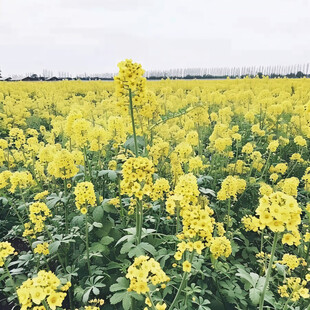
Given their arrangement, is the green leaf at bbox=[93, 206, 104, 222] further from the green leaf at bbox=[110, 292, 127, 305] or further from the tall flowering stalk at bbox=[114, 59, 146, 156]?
the tall flowering stalk at bbox=[114, 59, 146, 156]

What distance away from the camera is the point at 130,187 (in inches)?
88.8

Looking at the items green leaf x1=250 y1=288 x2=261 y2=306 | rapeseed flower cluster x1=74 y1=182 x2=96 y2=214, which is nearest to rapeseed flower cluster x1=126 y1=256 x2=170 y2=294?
green leaf x1=250 y1=288 x2=261 y2=306

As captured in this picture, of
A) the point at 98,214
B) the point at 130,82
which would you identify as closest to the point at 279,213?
the point at 130,82

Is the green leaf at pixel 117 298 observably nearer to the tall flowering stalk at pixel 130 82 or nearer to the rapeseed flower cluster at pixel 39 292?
the rapeseed flower cluster at pixel 39 292

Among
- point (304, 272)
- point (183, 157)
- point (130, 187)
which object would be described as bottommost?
point (304, 272)

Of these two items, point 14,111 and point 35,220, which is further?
point 14,111

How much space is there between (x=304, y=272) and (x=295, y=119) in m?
4.69

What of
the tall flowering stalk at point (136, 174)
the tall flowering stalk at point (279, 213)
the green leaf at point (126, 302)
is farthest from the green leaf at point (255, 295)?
the tall flowering stalk at point (136, 174)

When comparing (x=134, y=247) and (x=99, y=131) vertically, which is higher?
(x=99, y=131)

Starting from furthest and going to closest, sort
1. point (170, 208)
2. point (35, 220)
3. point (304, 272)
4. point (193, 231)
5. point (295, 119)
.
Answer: point (295, 119)
point (304, 272)
point (35, 220)
point (170, 208)
point (193, 231)

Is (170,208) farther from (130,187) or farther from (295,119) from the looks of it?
(295,119)

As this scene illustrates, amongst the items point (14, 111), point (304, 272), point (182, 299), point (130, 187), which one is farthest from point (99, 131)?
point (14, 111)

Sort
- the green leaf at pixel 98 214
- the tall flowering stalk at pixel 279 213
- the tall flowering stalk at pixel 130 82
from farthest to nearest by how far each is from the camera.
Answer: the green leaf at pixel 98 214 < the tall flowering stalk at pixel 130 82 < the tall flowering stalk at pixel 279 213

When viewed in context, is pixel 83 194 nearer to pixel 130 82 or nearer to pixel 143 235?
pixel 143 235
